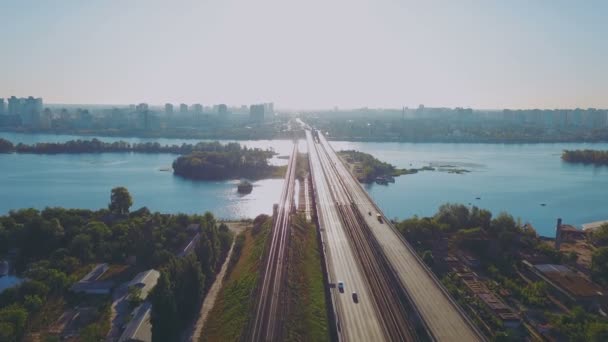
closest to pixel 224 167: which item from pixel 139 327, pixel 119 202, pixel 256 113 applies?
pixel 119 202

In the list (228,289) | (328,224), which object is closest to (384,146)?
(328,224)

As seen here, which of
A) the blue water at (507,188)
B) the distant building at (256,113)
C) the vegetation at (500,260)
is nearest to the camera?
the vegetation at (500,260)

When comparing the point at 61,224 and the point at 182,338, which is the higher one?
the point at 61,224

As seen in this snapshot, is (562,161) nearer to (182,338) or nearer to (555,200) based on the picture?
(555,200)

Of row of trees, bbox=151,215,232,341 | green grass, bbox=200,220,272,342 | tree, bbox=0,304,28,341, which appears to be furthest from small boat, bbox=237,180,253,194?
tree, bbox=0,304,28,341

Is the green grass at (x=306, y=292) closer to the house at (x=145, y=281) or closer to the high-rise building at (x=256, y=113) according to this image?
the house at (x=145, y=281)

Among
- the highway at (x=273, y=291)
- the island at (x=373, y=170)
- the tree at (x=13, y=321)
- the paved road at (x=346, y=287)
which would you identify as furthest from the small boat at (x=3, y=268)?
the island at (x=373, y=170)

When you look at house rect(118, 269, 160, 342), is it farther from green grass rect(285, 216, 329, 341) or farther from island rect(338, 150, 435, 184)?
→ island rect(338, 150, 435, 184)
